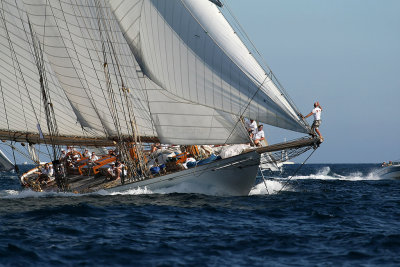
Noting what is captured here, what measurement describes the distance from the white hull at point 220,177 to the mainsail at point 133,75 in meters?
1.26

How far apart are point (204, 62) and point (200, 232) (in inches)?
318

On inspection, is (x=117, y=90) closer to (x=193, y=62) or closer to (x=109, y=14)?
(x=109, y=14)

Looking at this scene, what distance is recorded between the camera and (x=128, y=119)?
30656 mm

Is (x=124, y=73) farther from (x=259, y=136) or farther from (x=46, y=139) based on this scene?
(x=259, y=136)

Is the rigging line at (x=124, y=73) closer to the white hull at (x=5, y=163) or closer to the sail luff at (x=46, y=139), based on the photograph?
the sail luff at (x=46, y=139)

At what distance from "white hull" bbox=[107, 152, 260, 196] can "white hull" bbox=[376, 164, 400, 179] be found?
28328 millimetres

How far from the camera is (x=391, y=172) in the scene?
171 ft

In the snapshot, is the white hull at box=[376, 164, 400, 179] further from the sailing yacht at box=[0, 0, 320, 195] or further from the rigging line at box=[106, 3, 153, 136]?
the rigging line at box=[106, 3, 153, 136]

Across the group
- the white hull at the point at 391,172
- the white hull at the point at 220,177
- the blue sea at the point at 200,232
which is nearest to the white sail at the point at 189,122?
the white hull at the point at 220,177

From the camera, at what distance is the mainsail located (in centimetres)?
2191

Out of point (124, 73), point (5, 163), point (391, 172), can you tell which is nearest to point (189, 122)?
point (124, 73)

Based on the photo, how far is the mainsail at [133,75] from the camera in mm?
21906

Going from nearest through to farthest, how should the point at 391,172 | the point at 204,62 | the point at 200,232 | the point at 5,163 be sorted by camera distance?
the point at 200,232 < the point at 204,62 < the point at 5,163 < the point at 391,172

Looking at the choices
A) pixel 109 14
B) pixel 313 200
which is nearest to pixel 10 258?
pixel 313 200
